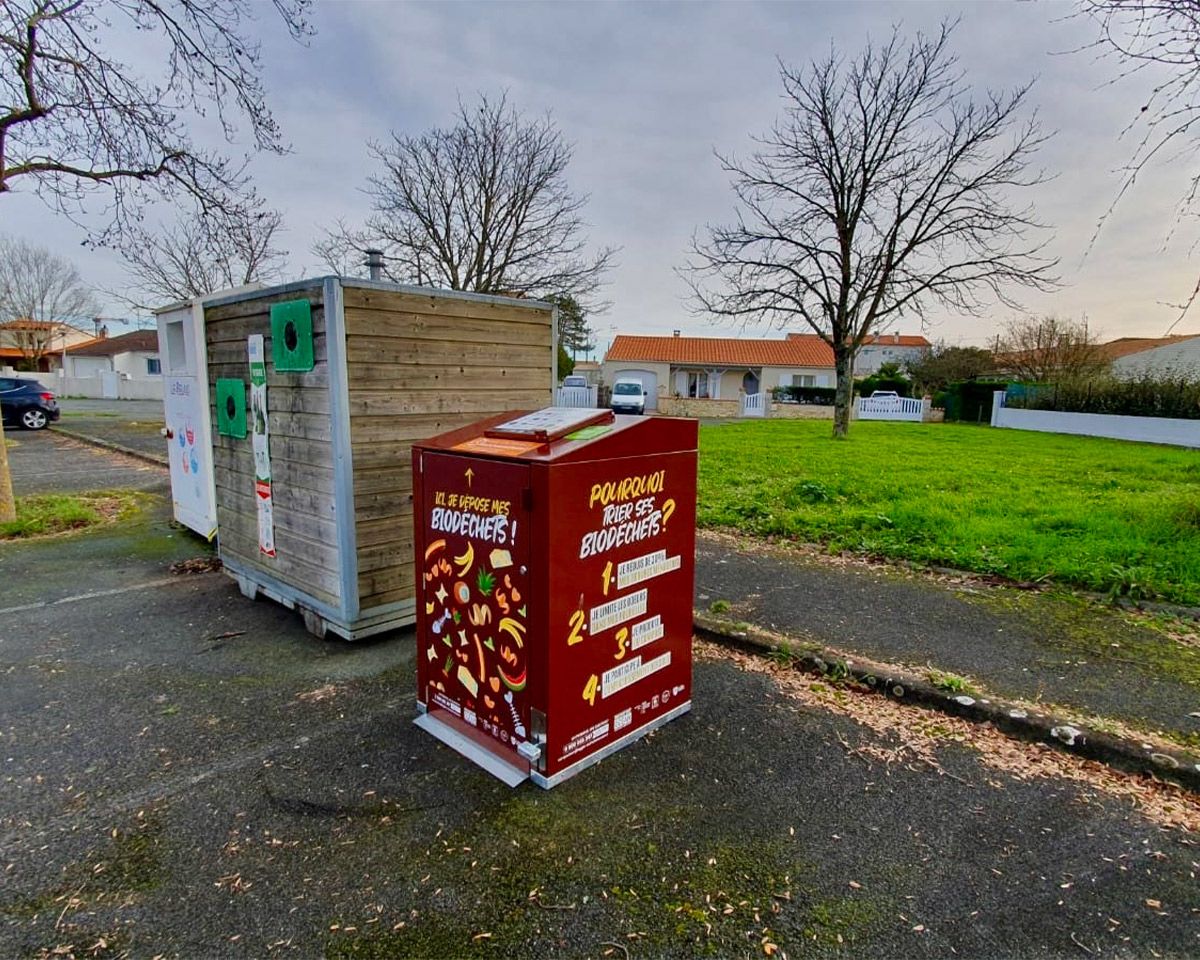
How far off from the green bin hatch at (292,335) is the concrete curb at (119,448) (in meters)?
7.50

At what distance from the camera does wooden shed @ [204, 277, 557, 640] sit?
340cm

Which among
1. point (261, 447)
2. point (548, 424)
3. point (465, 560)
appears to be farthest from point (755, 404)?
point (465, 560)

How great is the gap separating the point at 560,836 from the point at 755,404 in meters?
28.8

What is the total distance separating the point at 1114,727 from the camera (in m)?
2.71

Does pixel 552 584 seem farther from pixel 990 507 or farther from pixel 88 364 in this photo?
pixel 88 364

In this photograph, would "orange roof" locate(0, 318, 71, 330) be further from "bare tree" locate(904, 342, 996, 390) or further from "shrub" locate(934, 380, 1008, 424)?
"bare tree" locate(904, 342, 996, 390)

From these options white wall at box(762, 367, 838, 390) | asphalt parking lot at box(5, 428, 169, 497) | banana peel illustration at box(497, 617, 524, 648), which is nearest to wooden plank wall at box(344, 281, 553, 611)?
banana peel illustration at box(497, 617, 524, 648)

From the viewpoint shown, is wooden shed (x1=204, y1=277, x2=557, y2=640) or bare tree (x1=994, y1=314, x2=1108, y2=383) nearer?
wooden shed (x1=204, y1=277, x2=557, y2=640)

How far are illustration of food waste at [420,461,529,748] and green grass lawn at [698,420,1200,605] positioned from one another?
4165mm

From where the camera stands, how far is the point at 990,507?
6871 millimetres

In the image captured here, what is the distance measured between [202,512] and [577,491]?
4.98 meters

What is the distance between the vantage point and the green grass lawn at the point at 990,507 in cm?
496

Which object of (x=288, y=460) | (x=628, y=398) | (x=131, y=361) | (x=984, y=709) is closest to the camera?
(x=984, y=709)

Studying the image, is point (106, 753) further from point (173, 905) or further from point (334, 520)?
point (334, 520)
